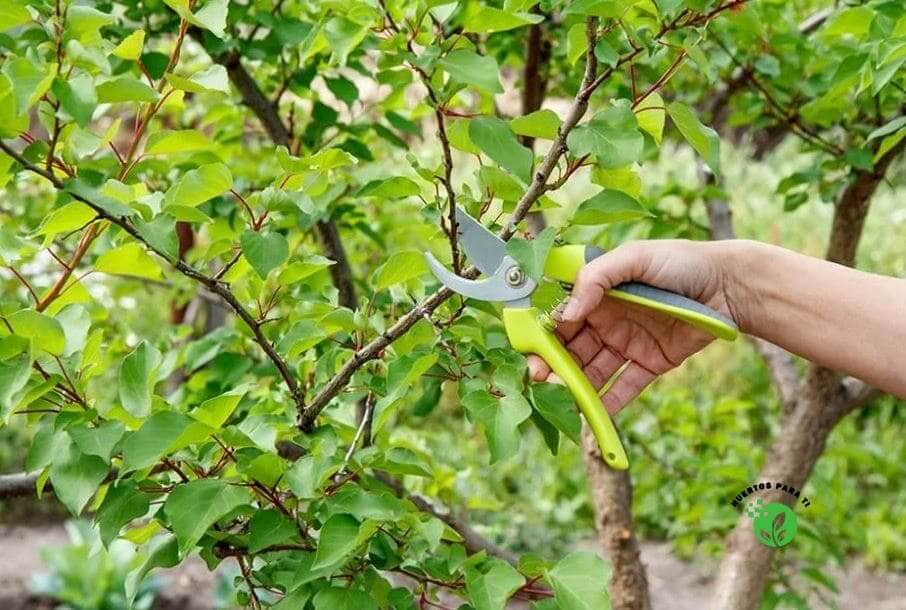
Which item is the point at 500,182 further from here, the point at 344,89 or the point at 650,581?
the point at 650,581

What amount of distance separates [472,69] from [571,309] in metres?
0.28

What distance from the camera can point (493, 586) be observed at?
109 cm

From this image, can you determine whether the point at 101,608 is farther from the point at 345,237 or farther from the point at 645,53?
the point at 645,53

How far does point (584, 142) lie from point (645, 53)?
6.4 inches

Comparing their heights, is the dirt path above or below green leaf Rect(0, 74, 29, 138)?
above

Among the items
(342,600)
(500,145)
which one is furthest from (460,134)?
(342,600)

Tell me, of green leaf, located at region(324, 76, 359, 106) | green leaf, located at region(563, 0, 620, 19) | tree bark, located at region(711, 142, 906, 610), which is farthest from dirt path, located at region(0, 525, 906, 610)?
green leaf, located at region(563, 0, 620, 19)

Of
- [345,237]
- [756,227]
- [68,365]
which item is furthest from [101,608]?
[756,227]

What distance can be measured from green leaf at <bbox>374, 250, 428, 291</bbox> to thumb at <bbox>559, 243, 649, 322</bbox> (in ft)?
0.53

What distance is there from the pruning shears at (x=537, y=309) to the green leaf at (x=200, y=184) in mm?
217

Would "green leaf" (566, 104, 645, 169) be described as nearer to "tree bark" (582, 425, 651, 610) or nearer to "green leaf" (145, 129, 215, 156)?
"green leaf" (145, 129, 215, 156)

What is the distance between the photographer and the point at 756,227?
6184 mm

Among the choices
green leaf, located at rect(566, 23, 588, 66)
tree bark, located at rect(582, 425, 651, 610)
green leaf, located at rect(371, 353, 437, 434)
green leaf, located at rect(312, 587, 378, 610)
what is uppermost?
tree bark, located at rect(582, 425, 651, 610)

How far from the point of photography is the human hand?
3.76 ft
